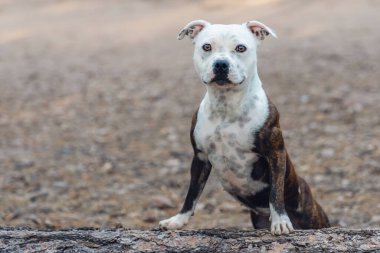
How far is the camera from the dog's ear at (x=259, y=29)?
3.75 meters

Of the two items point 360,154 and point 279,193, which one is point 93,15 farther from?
point 279,193

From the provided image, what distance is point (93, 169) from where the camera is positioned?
24.3 ft

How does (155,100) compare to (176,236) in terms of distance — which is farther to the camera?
(155,100)

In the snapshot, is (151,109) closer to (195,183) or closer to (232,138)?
(195,183)

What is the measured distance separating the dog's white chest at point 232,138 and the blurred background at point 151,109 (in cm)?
213

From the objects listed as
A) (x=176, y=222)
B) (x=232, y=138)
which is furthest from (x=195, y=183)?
(x=232, y=138)

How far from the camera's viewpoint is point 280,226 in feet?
11.7

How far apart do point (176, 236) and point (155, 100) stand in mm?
5982

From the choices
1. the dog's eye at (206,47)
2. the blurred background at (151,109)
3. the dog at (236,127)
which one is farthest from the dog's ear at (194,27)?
the blurred background at (151,109)

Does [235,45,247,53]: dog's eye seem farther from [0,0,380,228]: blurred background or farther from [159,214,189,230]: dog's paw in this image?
[0,0,380,228]: blurred background

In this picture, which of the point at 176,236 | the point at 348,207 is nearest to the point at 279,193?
the point at 176,236

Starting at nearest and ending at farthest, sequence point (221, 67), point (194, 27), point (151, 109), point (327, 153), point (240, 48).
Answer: point (221, 67) < point (240, 48) < point (194, 27) < point (327, 153) < point (151, 109)

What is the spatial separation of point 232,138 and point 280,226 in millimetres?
509

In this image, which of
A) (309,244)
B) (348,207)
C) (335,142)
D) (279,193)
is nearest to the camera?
(309,244)
